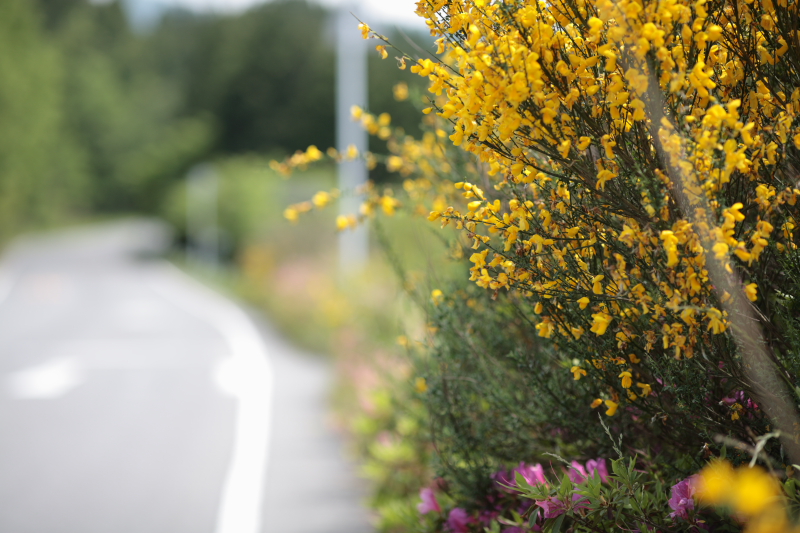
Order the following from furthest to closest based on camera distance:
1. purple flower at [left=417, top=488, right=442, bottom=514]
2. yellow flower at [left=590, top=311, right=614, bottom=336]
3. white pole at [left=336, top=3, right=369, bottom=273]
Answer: white pole at [left=336, top=3, right=369, bottom=273] → purple flower at [left=417, top=488, right=442, bottom=514] → yellow flower at [left=590, top=311, right=614, bottom=336]

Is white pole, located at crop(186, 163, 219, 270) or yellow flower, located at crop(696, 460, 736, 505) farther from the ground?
white pole, located at crop(186, 163, 219, 270)

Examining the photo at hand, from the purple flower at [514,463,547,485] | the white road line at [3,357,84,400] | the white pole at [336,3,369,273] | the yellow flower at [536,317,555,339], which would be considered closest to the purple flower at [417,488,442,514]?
the purple flower at [514,463,547,485]

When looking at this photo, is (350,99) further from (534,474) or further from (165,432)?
(534,474)

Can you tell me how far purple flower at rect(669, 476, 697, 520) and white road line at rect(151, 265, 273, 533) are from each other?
3359 mm

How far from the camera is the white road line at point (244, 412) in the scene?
521 centimetres

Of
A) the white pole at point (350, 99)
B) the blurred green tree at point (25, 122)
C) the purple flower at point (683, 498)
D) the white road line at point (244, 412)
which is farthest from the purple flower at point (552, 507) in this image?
the blurred green tree at point (25, 122)

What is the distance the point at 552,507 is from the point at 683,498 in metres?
0.39

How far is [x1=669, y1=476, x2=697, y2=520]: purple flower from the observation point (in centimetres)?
212

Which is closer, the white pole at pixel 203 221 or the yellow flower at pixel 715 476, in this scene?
the yellow flower at pixel 715 476

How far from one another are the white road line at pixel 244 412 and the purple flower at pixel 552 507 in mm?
3083

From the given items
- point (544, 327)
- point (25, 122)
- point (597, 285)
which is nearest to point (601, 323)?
point (597, 285)

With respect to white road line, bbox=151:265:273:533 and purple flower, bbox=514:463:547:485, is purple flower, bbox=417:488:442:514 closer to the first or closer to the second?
purple flower, bbox=514:463:547:485

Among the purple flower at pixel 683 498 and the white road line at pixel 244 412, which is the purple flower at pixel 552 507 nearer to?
the purple flower at pixel 683 498

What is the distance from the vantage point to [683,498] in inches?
84.0
